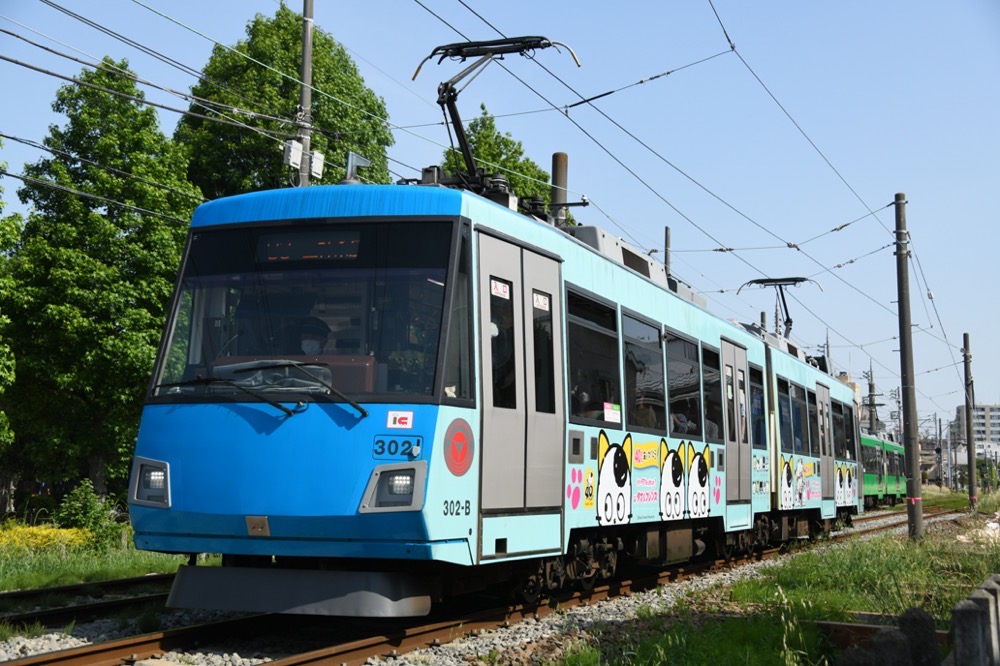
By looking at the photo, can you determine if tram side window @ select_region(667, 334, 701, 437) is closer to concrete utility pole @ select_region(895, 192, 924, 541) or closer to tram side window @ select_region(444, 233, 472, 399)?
tram side window @ select_region(444, 233, 472, 399)

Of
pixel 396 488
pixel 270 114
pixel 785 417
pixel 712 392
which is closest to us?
pixel 396 488

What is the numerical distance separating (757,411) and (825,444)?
225 inches

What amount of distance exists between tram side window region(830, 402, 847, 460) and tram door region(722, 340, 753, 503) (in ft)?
24.8

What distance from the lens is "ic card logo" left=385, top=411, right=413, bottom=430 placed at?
7.31 m

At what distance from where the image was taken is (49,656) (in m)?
6.34

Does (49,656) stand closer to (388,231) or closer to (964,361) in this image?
(388,231)

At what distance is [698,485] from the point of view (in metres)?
13.0

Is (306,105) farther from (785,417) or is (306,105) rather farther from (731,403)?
(785,417)

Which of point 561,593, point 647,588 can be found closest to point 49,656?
point 561,593

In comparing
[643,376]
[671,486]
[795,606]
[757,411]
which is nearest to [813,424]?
[757,411]

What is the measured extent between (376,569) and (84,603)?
10.4ft

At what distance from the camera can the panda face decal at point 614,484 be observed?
33.0ft

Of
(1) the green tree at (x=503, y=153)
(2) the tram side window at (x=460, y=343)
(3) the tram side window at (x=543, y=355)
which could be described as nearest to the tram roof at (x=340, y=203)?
(2) the tram side window at (x=460, y=343)

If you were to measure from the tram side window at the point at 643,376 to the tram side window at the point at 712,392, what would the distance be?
1.80 meters
